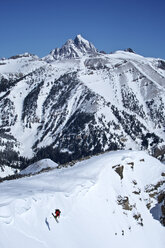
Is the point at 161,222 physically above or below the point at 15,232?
below

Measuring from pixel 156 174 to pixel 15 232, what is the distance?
34.2 metres

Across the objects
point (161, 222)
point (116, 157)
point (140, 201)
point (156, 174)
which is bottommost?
point (161, 222)

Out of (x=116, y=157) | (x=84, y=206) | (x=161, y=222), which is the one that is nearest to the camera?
(x=84, y=206)

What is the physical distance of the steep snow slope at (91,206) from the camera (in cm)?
2888

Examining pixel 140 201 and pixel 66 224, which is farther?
pixel 140 201

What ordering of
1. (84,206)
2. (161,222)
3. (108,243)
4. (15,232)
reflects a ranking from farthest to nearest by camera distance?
(161,222)
(84,206)
(108,243)
(15,232)

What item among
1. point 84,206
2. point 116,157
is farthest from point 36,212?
point 116,157

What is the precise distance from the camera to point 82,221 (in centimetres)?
3472

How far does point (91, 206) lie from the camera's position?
126 feet

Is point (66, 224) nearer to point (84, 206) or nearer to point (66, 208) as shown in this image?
point (66, 208)

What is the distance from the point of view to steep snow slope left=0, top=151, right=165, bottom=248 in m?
28.9

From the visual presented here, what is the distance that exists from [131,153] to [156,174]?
20.5 feet

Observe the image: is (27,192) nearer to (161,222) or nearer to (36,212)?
(36,212)

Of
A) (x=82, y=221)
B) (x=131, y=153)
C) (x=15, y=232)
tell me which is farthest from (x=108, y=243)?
(x=131, y=153)
